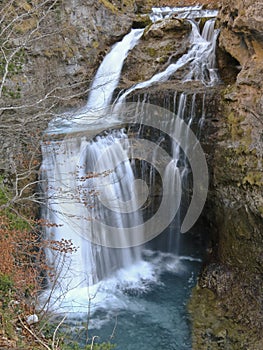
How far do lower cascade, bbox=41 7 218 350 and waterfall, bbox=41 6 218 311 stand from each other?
21mm

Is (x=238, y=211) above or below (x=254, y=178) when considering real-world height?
below

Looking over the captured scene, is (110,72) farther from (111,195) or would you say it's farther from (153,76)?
(111,195)

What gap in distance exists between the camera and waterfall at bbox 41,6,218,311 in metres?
7.54

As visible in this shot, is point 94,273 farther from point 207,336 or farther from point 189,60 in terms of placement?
point 189,60

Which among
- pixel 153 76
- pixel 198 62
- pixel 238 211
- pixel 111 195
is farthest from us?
pixel 153 76

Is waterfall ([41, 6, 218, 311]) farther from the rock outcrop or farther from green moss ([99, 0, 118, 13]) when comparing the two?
green moss ([99, 0, 118, 13])

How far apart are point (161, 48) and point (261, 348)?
7.88 meters

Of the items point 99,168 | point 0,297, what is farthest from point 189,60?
point 0,297

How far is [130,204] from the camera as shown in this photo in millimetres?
8211

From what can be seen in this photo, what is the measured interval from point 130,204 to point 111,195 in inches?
20.2

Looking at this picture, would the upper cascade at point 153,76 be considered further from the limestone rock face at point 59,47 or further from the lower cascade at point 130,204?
the limestone rock face at point 59,47

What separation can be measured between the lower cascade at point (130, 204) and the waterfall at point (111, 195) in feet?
0.07

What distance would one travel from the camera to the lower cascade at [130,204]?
725 centimetres

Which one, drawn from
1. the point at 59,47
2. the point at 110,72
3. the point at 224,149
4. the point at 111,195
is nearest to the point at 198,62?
the point at 110,72
